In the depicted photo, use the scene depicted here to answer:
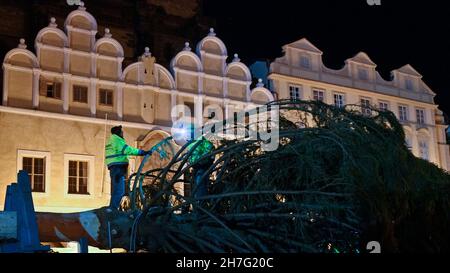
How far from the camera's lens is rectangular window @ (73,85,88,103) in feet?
75.3

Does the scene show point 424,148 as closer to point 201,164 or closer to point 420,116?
point 420,116

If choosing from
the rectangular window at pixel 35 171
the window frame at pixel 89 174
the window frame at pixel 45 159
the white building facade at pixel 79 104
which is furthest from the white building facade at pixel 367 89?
the rectangular window at pixel 35 171

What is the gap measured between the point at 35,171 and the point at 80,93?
10.5 feet

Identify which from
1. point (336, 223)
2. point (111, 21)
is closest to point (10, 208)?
point (336, 223)

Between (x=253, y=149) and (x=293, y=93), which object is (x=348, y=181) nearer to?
(x=253, y=149)

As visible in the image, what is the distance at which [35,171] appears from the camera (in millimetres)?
21594

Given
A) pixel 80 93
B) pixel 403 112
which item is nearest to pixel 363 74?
pixel 403 112

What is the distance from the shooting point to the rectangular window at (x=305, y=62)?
2872 centimetres

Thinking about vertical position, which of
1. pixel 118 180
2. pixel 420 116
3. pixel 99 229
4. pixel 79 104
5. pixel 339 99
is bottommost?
pixel 99 229

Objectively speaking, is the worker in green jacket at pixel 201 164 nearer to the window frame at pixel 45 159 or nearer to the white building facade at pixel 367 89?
the window frame at pixel 45 159

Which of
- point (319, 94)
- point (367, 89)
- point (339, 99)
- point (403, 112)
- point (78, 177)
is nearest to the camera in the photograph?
point (78, 177)

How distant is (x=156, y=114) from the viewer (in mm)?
24359
